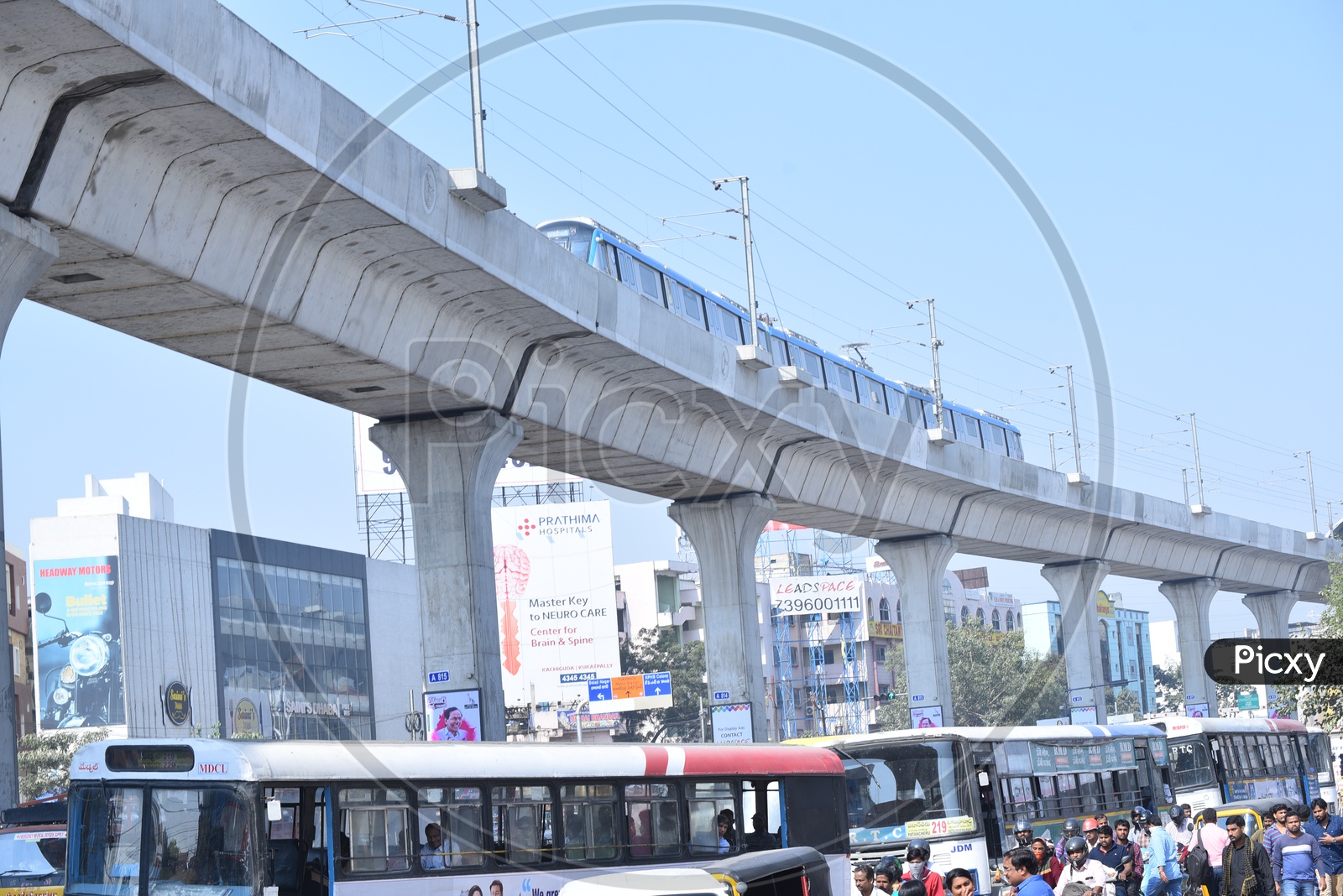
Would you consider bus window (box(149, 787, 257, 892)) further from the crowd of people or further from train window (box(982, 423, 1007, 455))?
train window (box(982, 423, 1007, 455))

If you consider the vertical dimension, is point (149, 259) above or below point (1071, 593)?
above

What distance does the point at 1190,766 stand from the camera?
30094 millimetres

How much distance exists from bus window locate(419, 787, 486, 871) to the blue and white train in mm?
14665

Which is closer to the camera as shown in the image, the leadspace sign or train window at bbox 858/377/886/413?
train window at bbox 858/377/886/413

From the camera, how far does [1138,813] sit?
20.8 metres

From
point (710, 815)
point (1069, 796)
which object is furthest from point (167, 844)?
point (1069, 796)

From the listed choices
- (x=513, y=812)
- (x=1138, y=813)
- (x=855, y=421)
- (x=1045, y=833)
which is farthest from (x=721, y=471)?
(x=513, y=812)

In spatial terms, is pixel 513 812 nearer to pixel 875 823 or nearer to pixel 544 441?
pixel 875 823

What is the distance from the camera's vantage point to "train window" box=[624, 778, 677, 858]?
15.8 metres

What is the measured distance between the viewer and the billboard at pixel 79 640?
228 ft

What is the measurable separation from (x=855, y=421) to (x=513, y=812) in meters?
23.1

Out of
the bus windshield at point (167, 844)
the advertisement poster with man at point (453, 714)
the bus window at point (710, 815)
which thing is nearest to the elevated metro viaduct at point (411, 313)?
the advertisement poster with man at point (453, 714)

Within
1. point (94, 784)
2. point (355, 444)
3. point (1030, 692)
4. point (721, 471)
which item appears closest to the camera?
point (94, 784)

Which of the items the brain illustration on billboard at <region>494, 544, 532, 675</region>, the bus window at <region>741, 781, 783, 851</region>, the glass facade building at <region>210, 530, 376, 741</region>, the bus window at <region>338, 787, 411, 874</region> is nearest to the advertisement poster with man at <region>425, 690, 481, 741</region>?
the bus window at <region>741, 781, 783, 851</region>
